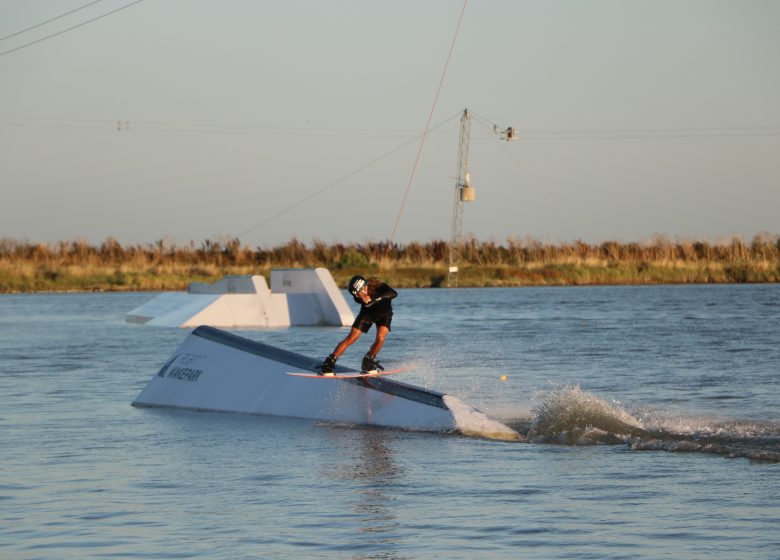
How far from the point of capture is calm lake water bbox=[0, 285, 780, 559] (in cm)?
995

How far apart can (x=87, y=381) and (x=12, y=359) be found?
6163 millimetres

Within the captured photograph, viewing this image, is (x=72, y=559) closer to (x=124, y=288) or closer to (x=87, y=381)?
(x=87, y=381)

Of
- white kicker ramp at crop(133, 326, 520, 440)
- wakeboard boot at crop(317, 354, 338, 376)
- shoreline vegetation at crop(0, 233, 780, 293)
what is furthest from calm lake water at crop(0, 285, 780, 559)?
shoreline vegetation at crop(0, 233, 780, 293)

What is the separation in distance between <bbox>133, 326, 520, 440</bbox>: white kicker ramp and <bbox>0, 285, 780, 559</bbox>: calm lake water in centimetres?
33

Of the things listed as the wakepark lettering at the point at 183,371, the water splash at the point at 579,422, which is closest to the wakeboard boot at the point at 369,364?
the water splash at the point at 579,422

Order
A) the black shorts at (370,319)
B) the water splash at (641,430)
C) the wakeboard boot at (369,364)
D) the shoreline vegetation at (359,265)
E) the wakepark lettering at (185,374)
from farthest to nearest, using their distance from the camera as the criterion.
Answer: the shoreline vegetation at (359,265) → the wakepark lettering at (185,374) → the wakeboard boot at (369,364) → the black shorts at (370,319) → the water splash at (641,430)

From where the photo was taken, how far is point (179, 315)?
44594 mm

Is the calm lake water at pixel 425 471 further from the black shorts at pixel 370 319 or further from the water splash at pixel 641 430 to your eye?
the black shorts at pixel 370 319

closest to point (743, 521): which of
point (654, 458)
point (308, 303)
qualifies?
point (654, 458)

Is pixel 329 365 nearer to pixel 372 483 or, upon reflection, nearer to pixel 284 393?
pixel 284 393

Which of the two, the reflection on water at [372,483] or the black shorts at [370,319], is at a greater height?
the black shorts at [370,319]

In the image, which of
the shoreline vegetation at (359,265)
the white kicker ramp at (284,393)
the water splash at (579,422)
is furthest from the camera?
the shoreline vegetation at (359,265)

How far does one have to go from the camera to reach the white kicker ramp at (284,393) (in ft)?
53.5

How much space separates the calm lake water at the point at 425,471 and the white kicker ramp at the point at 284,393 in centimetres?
33
